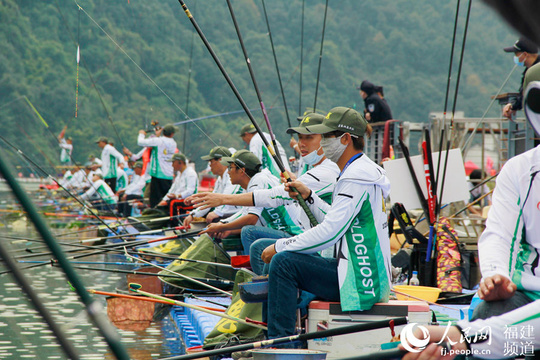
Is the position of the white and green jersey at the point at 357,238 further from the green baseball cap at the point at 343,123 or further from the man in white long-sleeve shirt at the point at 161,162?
the man in white long-sleeve shirt at the point at 161,162

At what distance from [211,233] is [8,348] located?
6.20 feet

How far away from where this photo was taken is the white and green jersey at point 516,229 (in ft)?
7.64

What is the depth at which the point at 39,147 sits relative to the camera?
7980mm

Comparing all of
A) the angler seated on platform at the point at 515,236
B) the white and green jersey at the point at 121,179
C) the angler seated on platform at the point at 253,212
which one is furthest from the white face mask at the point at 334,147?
the white and green jersey at the point at 121,179

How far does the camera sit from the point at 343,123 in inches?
144

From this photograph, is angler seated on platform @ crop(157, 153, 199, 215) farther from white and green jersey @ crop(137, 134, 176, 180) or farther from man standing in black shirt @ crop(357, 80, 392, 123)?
man standing in black shirt @ crop(357, 80, 392, 123)

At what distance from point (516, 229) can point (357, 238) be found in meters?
1.06

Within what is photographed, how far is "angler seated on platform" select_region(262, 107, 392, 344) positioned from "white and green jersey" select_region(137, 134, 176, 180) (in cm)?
921

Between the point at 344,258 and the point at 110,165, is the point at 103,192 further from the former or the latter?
the point at 344,258

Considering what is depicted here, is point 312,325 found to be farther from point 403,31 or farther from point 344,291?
point 403,31

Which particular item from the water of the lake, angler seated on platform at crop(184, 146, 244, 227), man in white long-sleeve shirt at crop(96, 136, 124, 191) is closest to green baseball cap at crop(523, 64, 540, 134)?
the water of the lake

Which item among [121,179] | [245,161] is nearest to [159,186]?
[121,179]

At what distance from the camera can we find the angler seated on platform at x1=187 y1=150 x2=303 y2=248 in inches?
211

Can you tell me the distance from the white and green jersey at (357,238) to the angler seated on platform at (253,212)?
1812 millimetres
